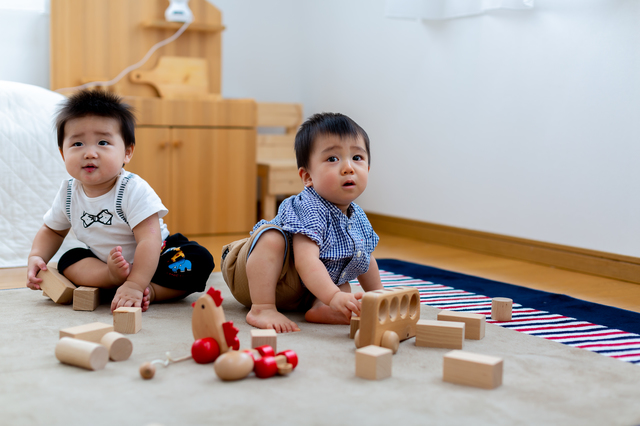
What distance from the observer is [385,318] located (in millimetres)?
985

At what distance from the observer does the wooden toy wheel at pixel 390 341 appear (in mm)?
963

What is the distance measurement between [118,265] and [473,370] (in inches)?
27.3

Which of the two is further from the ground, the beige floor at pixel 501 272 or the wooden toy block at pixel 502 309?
the wooden toy block at pixel 502 309

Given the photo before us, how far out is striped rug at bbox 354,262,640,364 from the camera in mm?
1068

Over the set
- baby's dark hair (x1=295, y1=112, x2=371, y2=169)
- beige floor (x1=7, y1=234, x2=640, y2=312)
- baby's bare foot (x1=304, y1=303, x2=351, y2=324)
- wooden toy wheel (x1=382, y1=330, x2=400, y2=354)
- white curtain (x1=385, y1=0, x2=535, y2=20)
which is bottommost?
beige floor (x1=7, y1=234, x2=640, y2=312)

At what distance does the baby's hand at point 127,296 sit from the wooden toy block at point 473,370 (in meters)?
0.63

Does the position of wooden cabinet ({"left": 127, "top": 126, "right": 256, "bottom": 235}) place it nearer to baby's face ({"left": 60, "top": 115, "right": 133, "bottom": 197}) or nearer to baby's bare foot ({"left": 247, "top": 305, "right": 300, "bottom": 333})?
baby's face ({"left": 60, "top": 115, "right": 133, "bottom": 197})

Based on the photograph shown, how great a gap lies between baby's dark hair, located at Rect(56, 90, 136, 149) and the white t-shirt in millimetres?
98

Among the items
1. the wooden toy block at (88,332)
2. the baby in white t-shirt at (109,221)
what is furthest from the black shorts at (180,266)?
the wooden toy block at (88,332)

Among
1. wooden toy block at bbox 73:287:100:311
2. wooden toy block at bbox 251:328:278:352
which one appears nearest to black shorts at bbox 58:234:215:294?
wooden toy block at bbox 73:287:100:311

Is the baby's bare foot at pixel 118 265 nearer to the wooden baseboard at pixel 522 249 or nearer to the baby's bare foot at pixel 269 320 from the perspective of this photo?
the baby's bare foot at pixel 269 320

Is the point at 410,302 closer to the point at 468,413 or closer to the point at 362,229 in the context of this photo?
the point at 362,229

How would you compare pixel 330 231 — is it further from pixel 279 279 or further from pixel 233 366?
pixel 233 366

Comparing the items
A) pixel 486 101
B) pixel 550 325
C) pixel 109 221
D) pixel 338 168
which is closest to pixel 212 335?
pixel 338 168
